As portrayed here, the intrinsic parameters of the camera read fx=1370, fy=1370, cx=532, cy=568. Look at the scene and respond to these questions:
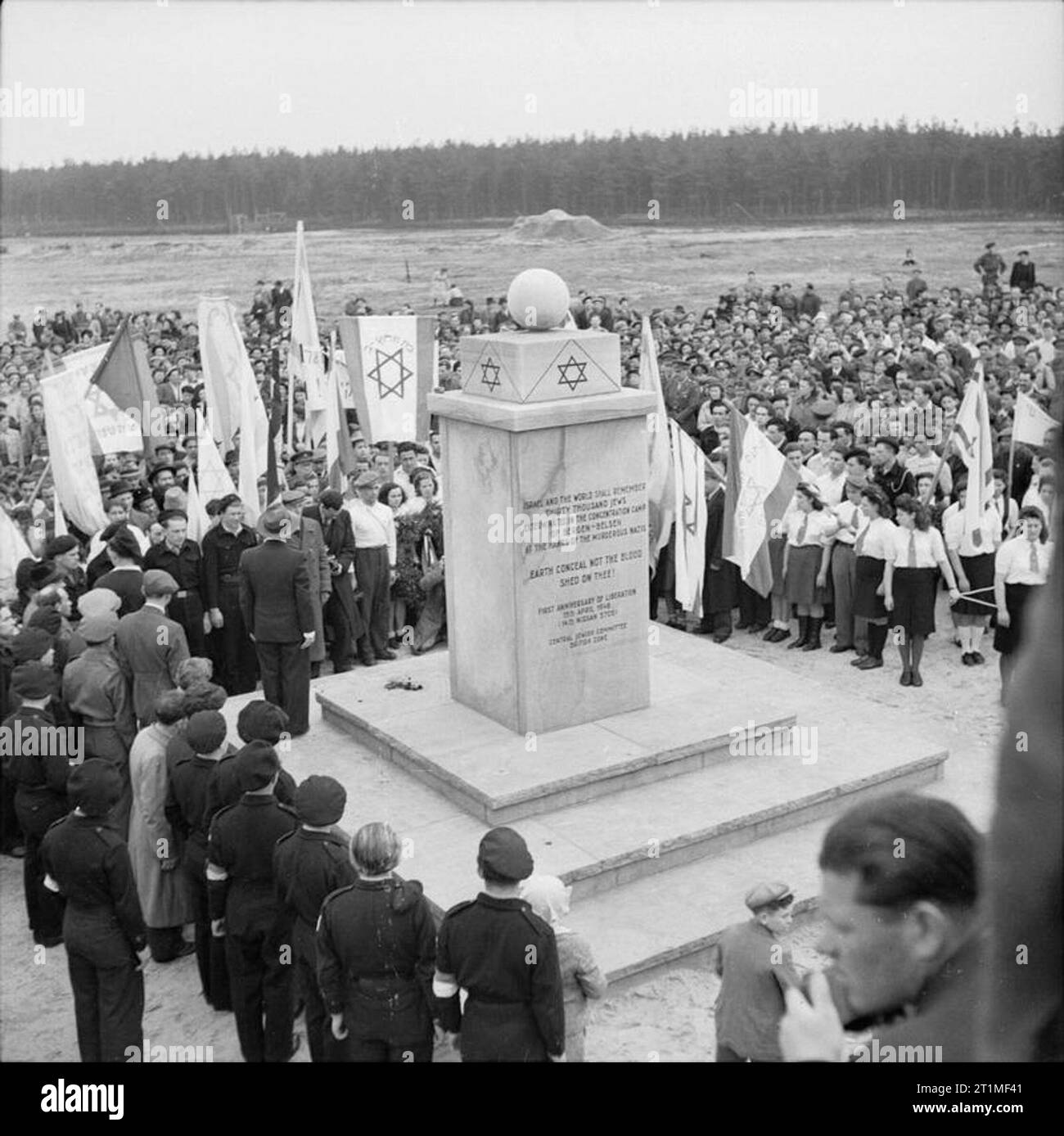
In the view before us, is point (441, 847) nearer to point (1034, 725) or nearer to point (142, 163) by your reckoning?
point (1034, 725)

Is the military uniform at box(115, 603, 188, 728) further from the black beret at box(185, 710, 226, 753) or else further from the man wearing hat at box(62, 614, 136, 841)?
the black beret at box(185, 710, 226, 753)

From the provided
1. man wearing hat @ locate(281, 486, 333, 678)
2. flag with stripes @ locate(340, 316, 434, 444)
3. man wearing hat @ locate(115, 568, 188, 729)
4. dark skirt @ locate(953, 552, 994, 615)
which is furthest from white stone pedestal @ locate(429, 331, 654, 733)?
dark skirt @ locate(953, 552, 994, 615)

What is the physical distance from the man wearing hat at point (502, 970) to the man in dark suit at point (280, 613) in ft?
14.3

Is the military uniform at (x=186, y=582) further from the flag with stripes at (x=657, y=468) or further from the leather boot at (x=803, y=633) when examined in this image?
the leather boot at (x=803, y=633)

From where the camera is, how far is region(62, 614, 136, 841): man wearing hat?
27.7 ft

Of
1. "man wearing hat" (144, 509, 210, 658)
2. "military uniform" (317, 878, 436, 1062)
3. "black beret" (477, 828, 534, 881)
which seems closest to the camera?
"black beret" (477, 828, 534, 881)

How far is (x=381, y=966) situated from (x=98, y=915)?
1.47m

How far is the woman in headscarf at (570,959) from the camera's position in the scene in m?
5.65

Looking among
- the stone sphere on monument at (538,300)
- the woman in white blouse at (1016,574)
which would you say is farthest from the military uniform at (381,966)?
the woman in white blouse at (1016,574)

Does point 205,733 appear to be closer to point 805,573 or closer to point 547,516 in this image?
point 547,516

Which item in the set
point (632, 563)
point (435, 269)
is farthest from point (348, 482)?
point (435, 269)

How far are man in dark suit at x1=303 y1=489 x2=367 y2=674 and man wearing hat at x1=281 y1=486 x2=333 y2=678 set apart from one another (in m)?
0.08

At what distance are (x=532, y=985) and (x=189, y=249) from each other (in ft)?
198
